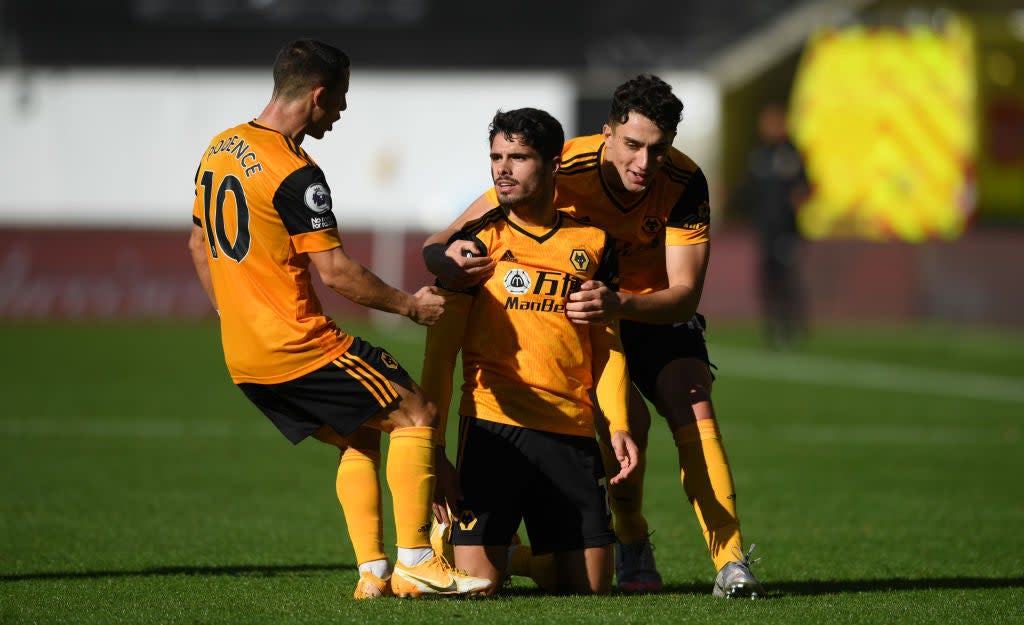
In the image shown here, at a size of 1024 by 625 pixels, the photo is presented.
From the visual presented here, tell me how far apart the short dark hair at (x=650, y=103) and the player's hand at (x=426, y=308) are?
3.32ft

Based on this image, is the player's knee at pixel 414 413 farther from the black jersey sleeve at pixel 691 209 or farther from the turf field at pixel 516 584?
the black jersey sleeve at pixel 691 209

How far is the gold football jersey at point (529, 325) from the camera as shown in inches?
224

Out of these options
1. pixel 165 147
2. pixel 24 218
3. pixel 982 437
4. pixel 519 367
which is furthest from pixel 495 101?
pixel 519 367

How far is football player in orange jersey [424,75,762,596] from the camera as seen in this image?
561cm

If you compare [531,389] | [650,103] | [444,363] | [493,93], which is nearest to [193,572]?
[444,363]

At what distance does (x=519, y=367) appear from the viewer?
573 cm

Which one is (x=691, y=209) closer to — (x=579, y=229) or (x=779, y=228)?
(x=579, y=229)

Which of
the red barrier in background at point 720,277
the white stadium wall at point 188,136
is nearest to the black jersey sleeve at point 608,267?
the red barrier in background at point 720,277

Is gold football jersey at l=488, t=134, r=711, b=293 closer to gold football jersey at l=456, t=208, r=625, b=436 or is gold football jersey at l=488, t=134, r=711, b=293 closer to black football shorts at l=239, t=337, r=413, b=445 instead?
gold football jersey at l=456, t=208, r=625, b=436

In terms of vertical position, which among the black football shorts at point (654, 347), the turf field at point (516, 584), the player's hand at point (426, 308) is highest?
the player's hand at point (426, 308)

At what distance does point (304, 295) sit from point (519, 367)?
34.1 inches

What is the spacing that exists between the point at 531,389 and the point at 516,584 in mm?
921

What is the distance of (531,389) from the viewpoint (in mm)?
5727

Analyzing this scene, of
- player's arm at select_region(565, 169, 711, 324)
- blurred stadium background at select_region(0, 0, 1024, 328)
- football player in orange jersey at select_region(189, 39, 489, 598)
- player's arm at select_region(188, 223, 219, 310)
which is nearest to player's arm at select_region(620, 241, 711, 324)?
player's arm at select_region(565, 169, 711, 324)
